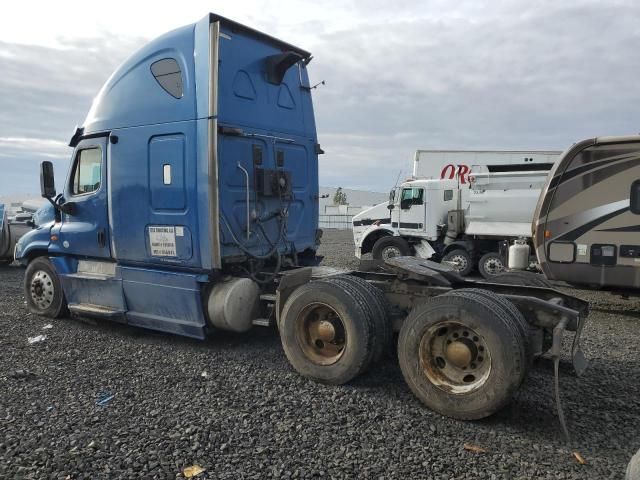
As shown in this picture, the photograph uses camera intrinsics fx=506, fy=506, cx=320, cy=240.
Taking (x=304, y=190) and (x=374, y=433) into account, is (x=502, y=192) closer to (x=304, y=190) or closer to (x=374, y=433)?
(x=304, y=190)

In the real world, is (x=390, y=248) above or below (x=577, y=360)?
above

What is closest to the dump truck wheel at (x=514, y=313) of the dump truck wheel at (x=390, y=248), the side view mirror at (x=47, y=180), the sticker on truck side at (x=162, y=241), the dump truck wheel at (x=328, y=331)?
the dump truck wheel at (x=328, y=331)

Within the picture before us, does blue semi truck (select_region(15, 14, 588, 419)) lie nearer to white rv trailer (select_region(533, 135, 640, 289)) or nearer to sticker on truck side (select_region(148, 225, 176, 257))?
sticker on truck side (select_region(148, 225, 176, 257))

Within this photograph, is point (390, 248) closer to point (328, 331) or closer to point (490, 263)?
point (490, 263)

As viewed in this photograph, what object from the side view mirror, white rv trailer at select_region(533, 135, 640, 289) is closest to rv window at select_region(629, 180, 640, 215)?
white rv trailer at select_region(533, 135, 640, 289)

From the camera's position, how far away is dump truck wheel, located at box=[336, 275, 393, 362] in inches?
181

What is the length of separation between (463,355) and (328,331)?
132cm

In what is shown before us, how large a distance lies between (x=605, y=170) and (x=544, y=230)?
1221mm

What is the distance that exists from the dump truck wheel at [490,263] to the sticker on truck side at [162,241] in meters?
9.04

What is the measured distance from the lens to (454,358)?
410 centimetres

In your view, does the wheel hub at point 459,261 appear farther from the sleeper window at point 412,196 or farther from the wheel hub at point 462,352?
the wheel hub at point 462,352

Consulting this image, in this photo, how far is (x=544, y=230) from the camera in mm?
7988

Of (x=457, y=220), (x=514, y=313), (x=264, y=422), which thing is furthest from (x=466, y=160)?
(x=264, y=422)

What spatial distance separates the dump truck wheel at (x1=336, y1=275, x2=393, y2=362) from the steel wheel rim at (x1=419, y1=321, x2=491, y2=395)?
19.3 inches
